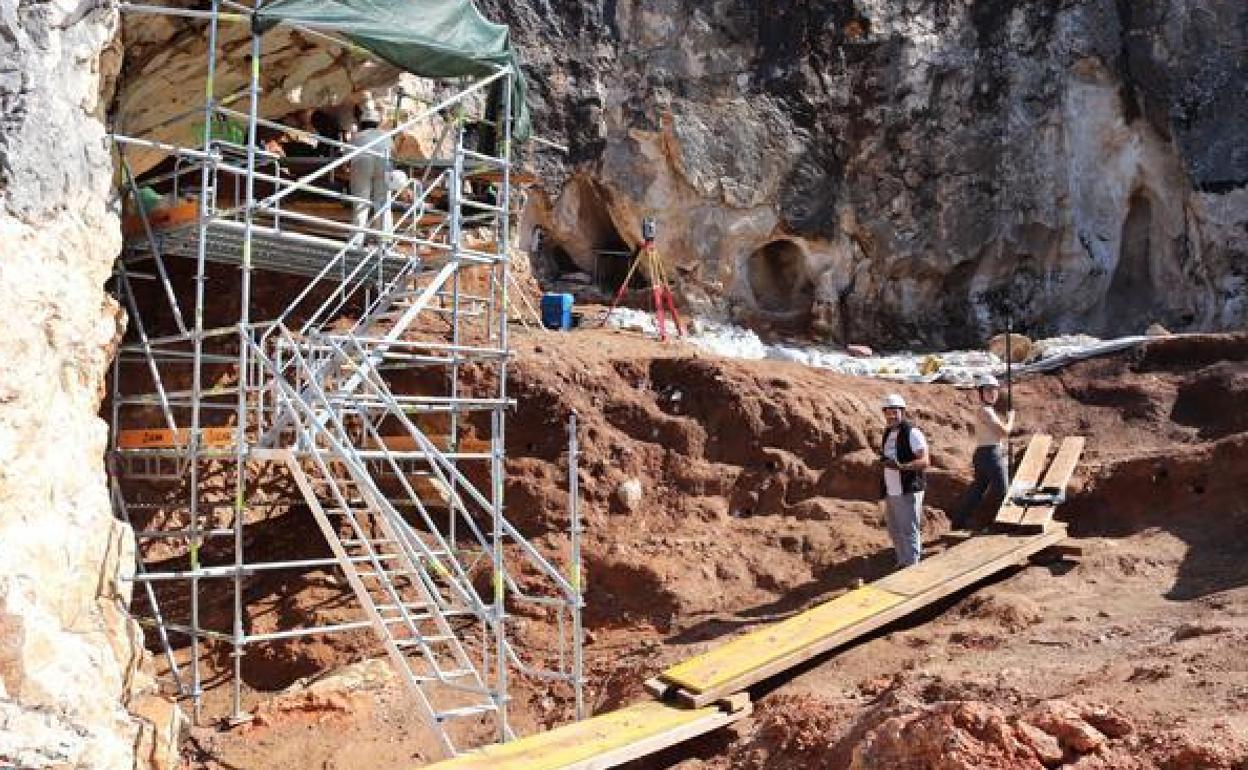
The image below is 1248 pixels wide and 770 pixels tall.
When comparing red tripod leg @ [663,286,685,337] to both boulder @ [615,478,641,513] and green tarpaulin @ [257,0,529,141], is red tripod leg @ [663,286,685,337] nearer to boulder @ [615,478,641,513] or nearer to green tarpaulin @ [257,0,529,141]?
boulder @ [615,478,641,513]

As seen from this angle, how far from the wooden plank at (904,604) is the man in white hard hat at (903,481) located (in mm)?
312

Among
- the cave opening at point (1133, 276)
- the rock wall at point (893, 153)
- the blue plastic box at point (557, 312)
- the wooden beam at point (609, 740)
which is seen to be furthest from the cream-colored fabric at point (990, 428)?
the cave opening at point (1133, 276)

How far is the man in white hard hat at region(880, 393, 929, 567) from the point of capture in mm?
9594

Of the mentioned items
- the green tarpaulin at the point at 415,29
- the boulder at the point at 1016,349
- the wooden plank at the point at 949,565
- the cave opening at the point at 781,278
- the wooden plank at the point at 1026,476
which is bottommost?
the wooden plank at the point at 949,565

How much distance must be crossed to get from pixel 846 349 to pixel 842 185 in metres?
3.21

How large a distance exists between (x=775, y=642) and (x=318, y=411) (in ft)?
13.1

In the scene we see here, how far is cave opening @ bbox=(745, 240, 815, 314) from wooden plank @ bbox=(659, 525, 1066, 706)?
1300 cm

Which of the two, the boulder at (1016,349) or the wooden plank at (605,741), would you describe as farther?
the boulder at (1016,349)

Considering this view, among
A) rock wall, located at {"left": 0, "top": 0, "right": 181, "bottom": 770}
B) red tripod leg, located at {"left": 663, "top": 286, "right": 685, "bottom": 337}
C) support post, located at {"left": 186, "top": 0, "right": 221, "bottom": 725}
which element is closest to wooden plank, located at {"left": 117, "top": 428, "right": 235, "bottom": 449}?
support post, located at {"left": 186, "top": 0, "right": 221, "bottom": 725}

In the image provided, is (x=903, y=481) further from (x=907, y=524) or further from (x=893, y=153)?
(x=893, y=153)

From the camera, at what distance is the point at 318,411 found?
30.3 feet

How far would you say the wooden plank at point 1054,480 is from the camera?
987 cm

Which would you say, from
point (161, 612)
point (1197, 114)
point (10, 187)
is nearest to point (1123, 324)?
point (1197, 114)

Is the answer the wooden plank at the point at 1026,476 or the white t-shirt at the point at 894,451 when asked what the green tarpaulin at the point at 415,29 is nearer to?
the white t-shirt at the point at 894,451
